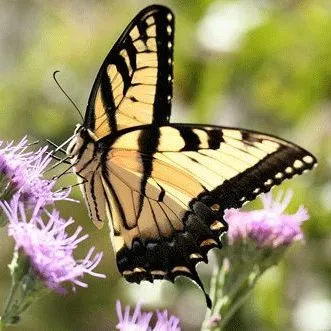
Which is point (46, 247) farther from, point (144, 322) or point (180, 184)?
point (180, 184)

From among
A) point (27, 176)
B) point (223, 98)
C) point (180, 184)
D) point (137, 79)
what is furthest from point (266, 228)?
point (223, 98)

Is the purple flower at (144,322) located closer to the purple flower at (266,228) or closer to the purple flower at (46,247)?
the purple flower at (46,247)

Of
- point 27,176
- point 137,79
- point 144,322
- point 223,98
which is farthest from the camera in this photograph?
point 223,98

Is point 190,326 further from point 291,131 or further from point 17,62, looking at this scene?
point 17,62

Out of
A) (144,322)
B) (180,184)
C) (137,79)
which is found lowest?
(144,322)

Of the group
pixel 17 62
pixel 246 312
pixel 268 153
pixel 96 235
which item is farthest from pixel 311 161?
pixel 17 62

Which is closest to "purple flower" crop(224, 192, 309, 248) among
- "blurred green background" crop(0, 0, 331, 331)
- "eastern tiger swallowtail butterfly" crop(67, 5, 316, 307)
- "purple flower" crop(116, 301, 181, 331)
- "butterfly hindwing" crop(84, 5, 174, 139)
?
"eastern tiger swallowtail butterfly" crop(67, 5, 316, 307)
